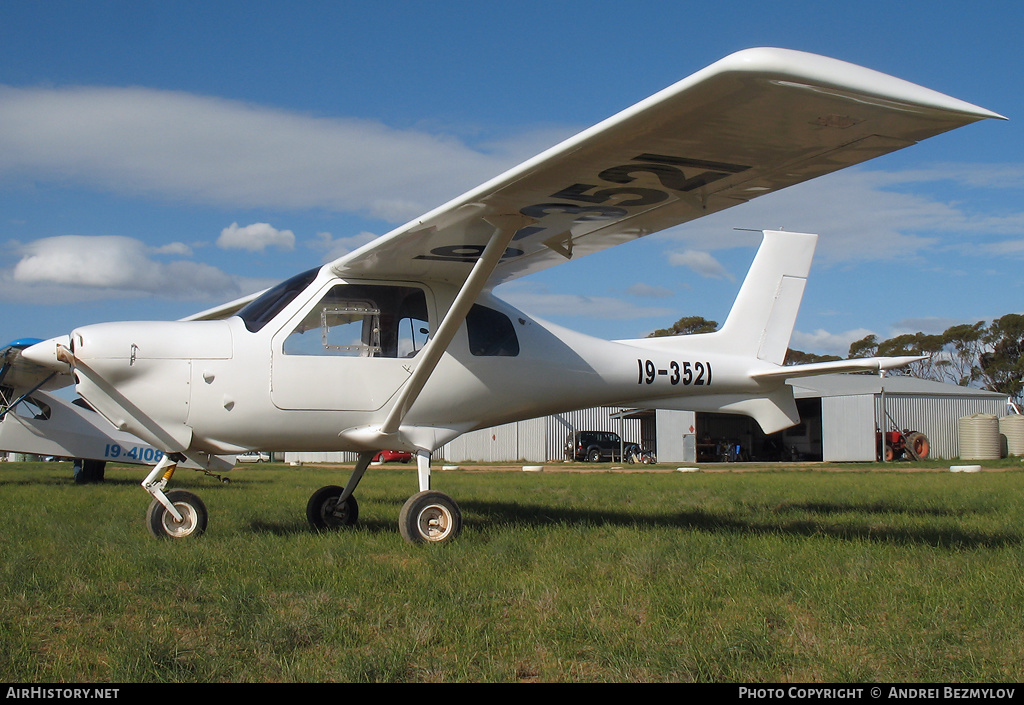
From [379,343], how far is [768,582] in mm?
3964

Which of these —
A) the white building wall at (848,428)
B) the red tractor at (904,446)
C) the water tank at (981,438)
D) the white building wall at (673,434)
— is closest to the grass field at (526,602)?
the water tank at (981,438)

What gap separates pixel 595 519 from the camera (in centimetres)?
880

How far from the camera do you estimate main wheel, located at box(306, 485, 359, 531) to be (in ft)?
27.7

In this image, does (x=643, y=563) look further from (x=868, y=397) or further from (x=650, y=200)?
(x=868, y=397)

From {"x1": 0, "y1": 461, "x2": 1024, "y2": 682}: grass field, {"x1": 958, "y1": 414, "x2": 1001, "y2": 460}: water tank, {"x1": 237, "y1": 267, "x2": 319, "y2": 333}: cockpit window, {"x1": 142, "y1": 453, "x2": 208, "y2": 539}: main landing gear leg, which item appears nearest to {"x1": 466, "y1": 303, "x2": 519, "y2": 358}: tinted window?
{"x1": 237, "y1": 267, "x2": 319, "y2": 333}: cockpit window

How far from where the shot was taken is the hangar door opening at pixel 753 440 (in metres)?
44.6

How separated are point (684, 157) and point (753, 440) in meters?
46.8

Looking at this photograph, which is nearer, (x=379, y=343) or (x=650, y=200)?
(x=650, y=200)

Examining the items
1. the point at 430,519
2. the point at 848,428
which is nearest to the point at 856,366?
the point at 430,519

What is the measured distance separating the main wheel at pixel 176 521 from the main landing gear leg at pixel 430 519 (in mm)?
1854

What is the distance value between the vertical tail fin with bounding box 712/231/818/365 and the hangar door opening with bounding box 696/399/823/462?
33.5 metres

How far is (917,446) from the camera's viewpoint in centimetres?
3666
